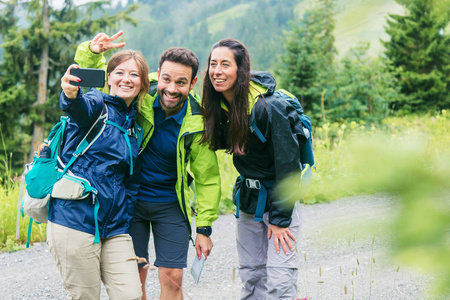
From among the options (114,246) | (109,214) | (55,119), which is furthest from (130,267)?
(55,119)

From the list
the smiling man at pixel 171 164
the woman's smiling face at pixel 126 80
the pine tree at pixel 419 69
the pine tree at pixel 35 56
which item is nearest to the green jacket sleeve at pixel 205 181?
the smiling man at pixel 171 164

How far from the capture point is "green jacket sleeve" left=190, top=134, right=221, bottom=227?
2654 mm

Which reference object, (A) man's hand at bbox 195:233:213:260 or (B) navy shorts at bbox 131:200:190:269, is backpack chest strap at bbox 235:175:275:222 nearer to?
(A) man's hand at bbox 195:233:213:260

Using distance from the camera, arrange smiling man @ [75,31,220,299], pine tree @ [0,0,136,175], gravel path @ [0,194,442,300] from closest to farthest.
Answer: smiling man @ [75,31,220,299] → gravel path @ [0,194,442,300] → pine tree @ [0,0,136,175]

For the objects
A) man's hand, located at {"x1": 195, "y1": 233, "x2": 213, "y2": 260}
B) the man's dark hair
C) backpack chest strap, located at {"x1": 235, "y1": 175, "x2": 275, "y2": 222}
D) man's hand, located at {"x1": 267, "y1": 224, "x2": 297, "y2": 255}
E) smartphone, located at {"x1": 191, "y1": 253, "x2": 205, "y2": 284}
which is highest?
the man's dark hair

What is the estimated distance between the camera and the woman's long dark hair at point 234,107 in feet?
7.81

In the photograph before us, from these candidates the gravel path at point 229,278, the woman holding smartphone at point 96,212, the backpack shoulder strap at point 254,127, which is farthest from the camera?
the gravel path at point 229,278

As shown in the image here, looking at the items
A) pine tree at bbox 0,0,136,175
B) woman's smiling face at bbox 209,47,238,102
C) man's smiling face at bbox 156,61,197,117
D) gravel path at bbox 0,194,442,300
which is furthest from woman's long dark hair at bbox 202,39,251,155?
pine tree at bbox 0,0,136,175

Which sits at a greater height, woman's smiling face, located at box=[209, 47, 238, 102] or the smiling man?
woman's smiling face, located at box=[209, 47, 238, 102]

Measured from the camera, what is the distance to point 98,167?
225 cm

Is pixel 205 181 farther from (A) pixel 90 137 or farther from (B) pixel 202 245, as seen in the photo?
(A) pixel 90 137

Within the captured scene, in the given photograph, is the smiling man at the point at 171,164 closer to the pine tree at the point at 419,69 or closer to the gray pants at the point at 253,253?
the gray pants at the point at 253,253

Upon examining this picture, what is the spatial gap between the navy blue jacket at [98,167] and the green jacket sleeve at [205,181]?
0.48m

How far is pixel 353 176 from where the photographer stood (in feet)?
2.55
